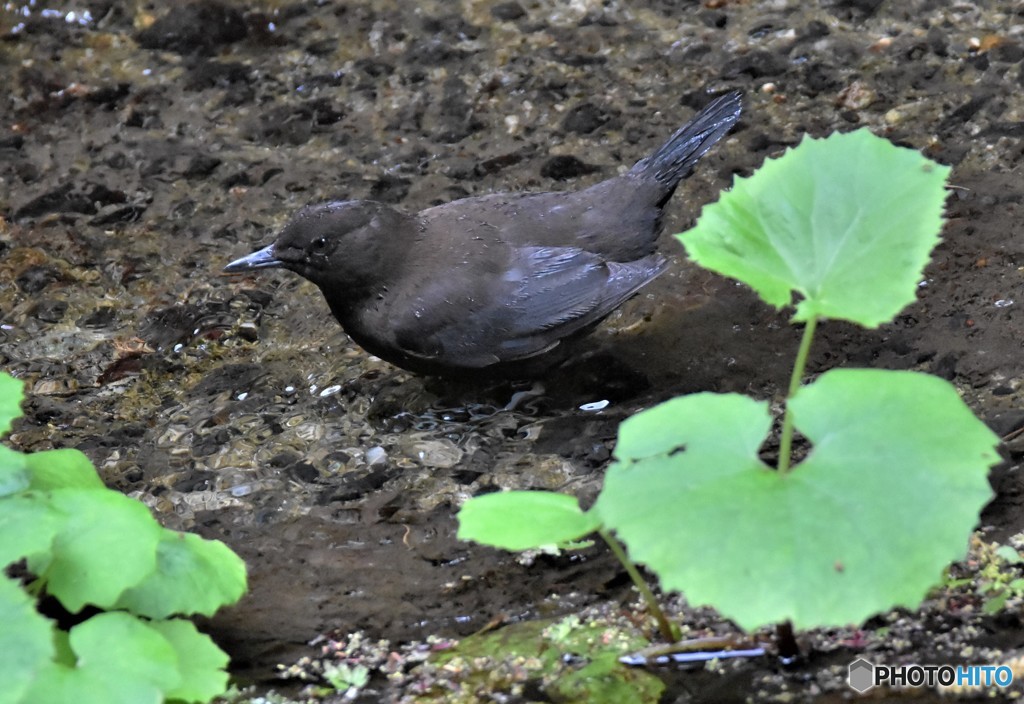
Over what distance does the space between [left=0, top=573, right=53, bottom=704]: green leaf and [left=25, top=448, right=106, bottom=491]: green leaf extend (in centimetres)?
61

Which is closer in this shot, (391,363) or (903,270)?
(903,270)

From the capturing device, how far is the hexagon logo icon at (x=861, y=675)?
242 centimetres

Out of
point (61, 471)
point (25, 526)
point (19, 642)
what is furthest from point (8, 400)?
point (19, 642)

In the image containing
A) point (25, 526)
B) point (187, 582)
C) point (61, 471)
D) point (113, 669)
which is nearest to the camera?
point (113, 669)

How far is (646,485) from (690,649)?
50cm

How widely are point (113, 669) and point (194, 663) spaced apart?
22 cm

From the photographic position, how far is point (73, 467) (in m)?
3.01

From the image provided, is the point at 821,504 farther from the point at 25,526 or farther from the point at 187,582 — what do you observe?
the point at 25,526

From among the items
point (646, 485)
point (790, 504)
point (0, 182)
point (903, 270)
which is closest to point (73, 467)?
point (646, 485)

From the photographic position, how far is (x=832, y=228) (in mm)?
2760

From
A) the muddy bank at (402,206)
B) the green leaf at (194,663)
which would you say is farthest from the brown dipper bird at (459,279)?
the green leaf at (194,663)

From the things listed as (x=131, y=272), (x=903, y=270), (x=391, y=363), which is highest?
(x=903, y=270)

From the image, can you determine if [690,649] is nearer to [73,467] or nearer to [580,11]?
[73,467]

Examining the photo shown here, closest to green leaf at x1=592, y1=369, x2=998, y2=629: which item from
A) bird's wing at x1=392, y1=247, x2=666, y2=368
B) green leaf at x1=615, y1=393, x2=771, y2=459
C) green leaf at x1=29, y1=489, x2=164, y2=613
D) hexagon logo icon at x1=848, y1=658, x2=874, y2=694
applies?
green leaf at x1=615, y1=393, x2=771, y2=459
